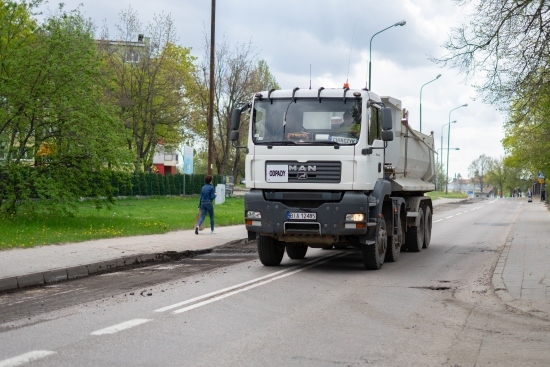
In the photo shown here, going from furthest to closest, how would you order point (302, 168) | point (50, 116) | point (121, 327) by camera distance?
1. point (50, 116)
2. point (302, 168)
3. point (121, 327)

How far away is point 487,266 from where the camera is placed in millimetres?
16219

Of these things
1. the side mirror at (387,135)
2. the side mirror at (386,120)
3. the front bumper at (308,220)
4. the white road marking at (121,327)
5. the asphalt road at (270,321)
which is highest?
the side mirror at (386,120)

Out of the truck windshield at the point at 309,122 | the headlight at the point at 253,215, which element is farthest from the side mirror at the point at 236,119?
the headlight at the point at 253,215

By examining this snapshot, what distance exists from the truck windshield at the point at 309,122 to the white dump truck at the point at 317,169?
0.06 ft

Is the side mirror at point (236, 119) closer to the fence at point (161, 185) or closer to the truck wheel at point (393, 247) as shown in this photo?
the truck wheel at point (393, 247)

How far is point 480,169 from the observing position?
177375 millimetres

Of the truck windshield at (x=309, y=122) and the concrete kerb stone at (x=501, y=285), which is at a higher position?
the truck windshield at (x=309, y=122)

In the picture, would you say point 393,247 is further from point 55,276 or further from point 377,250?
point 55,276

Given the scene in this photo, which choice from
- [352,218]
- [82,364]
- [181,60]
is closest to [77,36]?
[352,218]

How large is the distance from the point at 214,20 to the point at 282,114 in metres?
18.9

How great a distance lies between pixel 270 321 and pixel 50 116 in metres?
16.2

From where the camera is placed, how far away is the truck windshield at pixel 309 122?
553 inches

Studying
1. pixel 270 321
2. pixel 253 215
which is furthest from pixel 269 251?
pixel 270 321

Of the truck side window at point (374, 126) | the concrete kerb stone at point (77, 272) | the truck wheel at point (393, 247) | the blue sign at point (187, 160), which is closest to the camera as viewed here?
the concrete kerb stone at point (77, 272)
